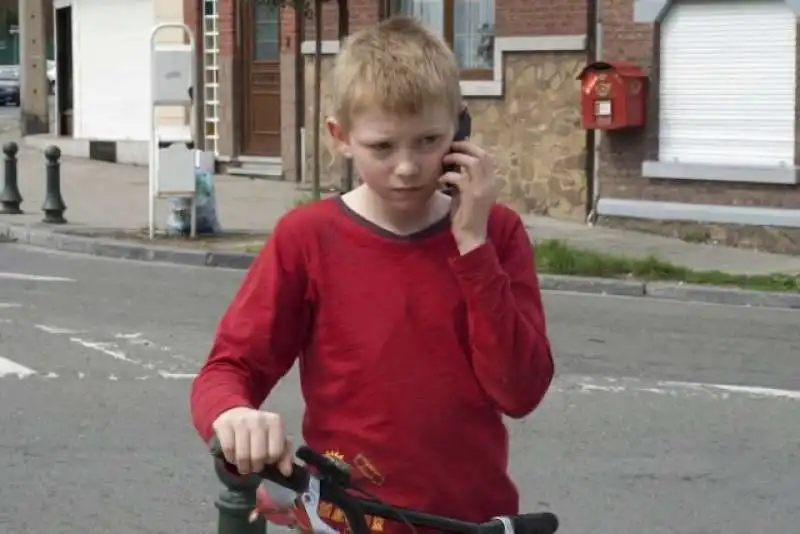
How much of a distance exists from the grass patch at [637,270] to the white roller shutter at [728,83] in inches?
105

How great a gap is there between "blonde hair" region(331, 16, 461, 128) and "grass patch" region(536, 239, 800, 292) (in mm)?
11568

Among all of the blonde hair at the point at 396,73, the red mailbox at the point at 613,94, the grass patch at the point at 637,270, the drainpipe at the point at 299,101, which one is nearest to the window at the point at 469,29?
the red mailbox at the point at 613,94

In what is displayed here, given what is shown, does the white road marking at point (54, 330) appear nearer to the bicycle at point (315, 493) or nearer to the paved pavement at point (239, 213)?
the paved pavement at point (239, 213)

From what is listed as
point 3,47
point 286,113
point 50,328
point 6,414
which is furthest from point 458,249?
point 3,47

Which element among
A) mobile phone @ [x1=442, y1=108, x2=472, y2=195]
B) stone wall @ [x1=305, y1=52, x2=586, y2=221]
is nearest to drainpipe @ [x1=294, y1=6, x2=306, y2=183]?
stone wall @ [x1=305, y1=52, x2=586, y2=221]

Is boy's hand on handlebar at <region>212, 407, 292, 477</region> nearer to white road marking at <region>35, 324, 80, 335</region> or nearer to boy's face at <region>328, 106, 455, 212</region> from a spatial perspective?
boy's face at <region>328, 106, 455, 212</region>

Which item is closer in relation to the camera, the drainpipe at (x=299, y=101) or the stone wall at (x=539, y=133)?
the stone wall at (x=539, y=133)

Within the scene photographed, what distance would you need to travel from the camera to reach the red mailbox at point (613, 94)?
17500mm

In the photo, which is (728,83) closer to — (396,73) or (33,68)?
(396,73)

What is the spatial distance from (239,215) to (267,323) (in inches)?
655

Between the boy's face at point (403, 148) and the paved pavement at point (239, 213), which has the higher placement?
the boy's face at point (403, 148)

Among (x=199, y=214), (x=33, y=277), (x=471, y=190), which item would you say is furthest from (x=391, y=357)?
(x=199, y=214)

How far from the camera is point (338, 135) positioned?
2820 millimetres

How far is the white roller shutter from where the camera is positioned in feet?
55.0
